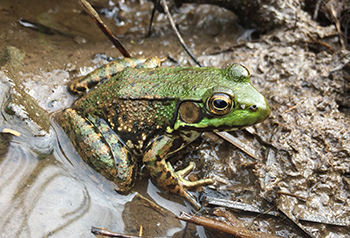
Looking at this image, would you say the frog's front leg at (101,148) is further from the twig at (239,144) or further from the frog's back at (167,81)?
the twig at (239,144)

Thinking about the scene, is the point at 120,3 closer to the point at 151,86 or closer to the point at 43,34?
the point at 43,34

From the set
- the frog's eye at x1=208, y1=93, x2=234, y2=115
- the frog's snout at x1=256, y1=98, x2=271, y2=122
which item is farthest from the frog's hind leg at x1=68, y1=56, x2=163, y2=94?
the frog's snout at x1=256, y1=98, x2=271, y2=122

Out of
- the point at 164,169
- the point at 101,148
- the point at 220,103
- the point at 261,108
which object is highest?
the point at 220,103

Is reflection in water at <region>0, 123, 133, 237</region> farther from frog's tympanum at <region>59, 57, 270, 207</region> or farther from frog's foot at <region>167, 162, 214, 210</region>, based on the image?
frog's foot at <region>167, 162, 214, 210</region>

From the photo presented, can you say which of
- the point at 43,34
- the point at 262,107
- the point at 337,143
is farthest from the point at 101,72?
the point at 337,143

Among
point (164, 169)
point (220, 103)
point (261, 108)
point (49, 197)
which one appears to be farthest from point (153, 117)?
point (49, 197)

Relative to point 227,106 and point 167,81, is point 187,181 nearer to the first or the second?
point 227,106
